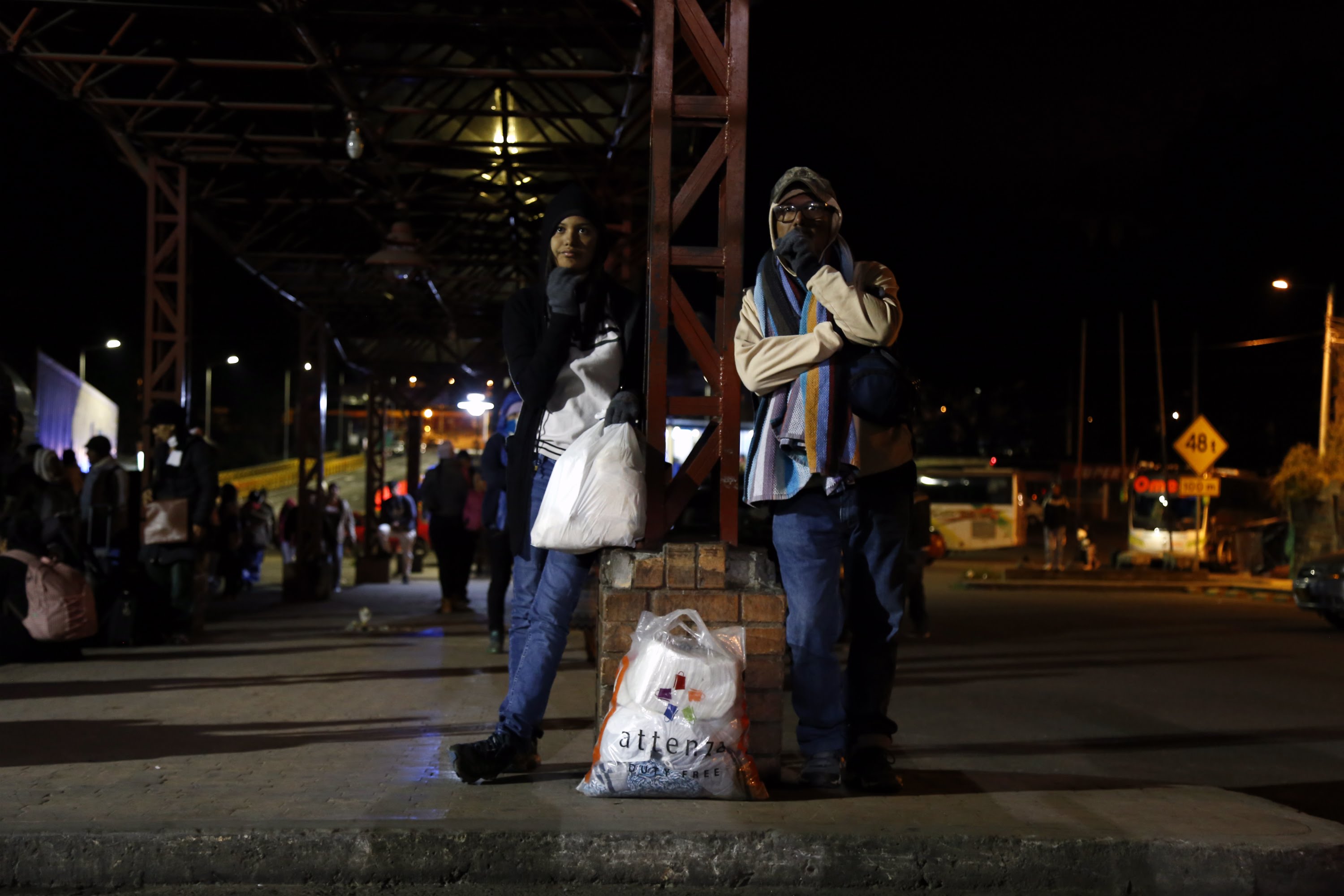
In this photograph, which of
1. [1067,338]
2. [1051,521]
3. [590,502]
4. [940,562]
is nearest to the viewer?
[590,502]

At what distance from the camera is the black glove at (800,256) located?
4656 mm

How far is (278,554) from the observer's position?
42406mm

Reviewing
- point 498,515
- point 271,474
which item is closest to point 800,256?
point 498,515

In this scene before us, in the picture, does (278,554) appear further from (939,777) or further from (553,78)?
(939,777)

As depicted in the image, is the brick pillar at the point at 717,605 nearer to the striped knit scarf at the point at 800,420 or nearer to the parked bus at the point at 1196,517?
the striped knit scarf at the point at 800,420

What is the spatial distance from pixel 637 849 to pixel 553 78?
31.4 feet

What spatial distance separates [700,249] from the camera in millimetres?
5020

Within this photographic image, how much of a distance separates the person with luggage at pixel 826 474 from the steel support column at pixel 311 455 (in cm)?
1459

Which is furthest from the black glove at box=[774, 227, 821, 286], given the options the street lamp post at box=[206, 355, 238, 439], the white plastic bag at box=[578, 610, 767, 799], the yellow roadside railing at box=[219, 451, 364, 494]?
the yellow roadside railing at box=[219, 451, 364, 494]

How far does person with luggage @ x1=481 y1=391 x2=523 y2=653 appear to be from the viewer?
736 cm

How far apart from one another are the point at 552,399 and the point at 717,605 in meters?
1.02

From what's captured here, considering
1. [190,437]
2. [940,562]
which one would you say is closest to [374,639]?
[190,437]

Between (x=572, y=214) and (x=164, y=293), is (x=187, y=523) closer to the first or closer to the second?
(x=164, y=293)

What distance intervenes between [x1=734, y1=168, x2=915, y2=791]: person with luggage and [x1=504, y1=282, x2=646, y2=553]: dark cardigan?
20.7 inches
